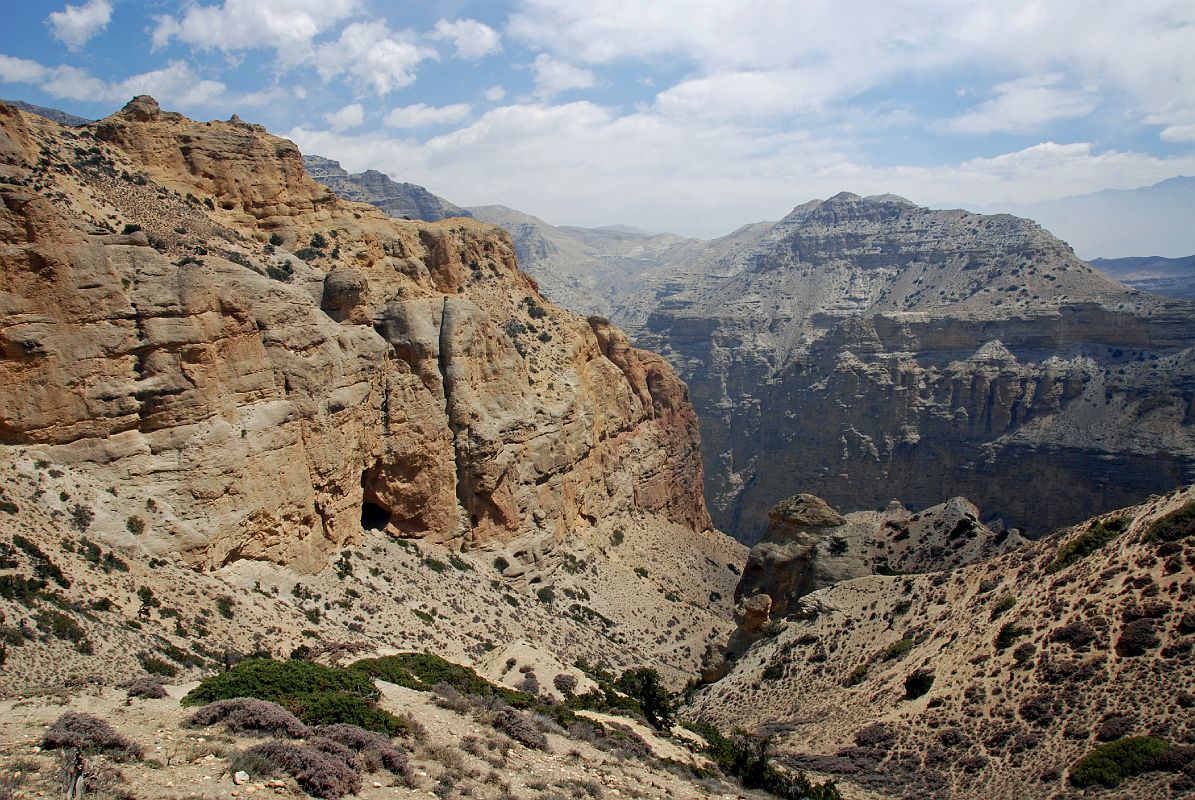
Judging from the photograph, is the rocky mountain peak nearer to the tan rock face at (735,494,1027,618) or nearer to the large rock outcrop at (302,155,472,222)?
the tan rock face at (735,494,1027,618)

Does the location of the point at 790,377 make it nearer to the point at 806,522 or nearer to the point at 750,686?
the point at 806,522

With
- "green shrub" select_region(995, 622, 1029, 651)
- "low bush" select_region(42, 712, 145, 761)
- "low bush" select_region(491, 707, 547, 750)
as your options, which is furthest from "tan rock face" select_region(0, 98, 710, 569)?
"green shrub" select_region(995, 622, 1029, 651)

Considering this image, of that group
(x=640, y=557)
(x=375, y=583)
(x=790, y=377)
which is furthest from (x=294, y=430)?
(x=790, y=377)

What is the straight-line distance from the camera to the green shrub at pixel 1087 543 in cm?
3384

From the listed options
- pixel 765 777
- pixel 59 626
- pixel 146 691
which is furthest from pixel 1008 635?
pixel 59 626

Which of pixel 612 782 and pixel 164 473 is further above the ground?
pixel 164 473

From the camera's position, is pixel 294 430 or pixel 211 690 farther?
pixel 294 430

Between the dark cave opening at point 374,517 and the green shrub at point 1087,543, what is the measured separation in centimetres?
3267

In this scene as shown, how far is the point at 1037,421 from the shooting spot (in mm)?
121375

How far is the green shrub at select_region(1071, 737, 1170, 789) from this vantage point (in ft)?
74.1

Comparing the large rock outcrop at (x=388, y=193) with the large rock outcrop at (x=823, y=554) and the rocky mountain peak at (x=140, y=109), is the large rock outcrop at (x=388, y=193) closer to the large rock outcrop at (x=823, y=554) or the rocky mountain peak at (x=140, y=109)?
the rocky mountain peak at (x=140, y=109)

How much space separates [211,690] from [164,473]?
54.4ft

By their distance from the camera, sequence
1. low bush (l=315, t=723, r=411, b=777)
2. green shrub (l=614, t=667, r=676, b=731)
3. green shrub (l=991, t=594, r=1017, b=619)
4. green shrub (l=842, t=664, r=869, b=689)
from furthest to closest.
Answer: green shrub (l=842, t=664, r=869, b=689), green shrub (l=991, t=594, r=1017, b=619), green shrub (l=614, t=667, r=676, b=731), low bush (l=315, t=723, r=411, b=777)

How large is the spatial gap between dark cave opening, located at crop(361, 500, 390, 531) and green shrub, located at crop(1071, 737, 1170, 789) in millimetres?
34316
